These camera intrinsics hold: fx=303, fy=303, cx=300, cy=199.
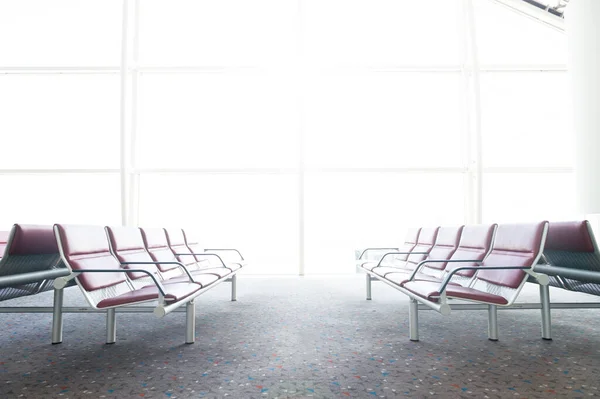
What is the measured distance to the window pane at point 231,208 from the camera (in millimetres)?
5031

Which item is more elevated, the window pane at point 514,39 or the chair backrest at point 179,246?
the window pane at point 514,39

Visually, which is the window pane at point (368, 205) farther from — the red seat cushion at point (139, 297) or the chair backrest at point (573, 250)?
the red seat cushion at point (139, 297)

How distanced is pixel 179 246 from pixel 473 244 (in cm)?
281

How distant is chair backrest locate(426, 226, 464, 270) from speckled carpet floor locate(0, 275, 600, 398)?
1.56 ft

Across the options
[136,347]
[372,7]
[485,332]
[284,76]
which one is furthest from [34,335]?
[372,7]

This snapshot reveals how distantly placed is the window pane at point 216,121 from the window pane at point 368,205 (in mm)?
887

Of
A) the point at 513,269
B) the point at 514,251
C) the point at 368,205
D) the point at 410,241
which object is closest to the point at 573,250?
the point at 514,251

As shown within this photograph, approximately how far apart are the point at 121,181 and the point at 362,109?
4067 mm

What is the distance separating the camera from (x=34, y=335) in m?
2.03

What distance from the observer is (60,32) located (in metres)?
4.99

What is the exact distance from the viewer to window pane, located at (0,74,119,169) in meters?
4.95

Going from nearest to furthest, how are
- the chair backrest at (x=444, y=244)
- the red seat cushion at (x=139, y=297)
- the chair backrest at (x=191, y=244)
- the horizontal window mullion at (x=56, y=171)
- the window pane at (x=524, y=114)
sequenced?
the red seat cushion at (x=139, y=297) < the chair backrest at (x=444, y=244) < the chair backrest at (x=191, y=244) < the horizontal window mullion at (x=56, y=171) < the window pane at (x=524, y=114)

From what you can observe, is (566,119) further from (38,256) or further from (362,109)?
(38,256)

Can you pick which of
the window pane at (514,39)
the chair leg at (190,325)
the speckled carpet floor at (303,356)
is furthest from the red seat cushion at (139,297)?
the window pane at (514,39)
